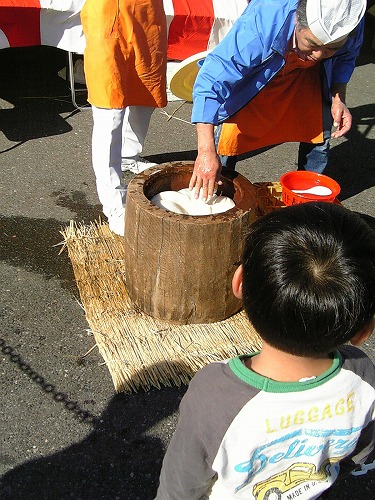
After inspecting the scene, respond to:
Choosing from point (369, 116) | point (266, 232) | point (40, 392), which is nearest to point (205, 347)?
point (40, 392)

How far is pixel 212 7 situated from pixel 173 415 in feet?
12.1

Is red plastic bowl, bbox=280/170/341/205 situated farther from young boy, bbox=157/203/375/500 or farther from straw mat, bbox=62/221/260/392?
young boy, bbox=157/203/375/500

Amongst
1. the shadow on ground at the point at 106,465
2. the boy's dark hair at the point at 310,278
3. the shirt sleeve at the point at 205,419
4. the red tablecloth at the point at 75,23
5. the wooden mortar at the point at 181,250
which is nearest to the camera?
the boy's dark hair at the point at 310,278

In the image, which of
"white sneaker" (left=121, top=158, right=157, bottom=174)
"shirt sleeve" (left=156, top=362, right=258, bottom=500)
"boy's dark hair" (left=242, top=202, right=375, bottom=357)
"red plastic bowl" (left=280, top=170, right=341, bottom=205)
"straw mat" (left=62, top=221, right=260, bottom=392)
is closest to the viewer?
"boy's dark hair" (left=242, top=202, right=375, bottom=357)

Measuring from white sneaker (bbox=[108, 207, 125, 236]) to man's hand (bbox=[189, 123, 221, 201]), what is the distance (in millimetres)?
913

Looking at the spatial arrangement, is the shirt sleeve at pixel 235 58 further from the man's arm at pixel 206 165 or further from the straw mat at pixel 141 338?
the straw mat at pixel 141 338

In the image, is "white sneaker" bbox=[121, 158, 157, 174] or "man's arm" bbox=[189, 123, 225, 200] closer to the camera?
"man's arm" bbox=[189, 123, 225, 200]

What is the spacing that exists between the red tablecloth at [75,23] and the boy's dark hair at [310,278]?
3763 millimetres

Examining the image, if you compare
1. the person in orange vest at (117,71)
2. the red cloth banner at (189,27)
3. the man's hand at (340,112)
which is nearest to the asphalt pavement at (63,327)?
the person in orange vest at (117,71)

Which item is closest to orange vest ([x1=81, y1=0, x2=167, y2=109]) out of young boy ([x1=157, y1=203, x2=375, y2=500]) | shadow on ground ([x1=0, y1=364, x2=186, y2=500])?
shadow on ground ([x1=0, y1=364, x2=186, y2=500])

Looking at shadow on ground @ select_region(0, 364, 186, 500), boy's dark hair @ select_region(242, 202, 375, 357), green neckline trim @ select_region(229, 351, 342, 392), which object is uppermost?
boy's dark hair @ select_region(242, 202, 375, 357)

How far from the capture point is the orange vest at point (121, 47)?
305 centimetres

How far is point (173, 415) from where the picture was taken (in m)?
2.40

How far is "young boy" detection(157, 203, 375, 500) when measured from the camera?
3.22 ft
